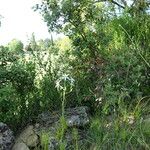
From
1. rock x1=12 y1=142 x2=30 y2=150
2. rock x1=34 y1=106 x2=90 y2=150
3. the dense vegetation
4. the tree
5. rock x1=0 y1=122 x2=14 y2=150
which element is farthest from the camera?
the tree

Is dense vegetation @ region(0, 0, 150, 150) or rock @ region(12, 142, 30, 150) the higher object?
dense vegetation @ region(0, 0, 150, 150)

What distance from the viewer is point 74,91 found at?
6434 mm

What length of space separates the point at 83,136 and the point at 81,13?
2991 millimetres

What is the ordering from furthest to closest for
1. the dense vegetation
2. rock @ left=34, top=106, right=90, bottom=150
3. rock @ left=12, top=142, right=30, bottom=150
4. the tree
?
the tree < the dense vegetation < rock @ left=12, top=142, right=30, bottom=150 < rock @ left=34, top=106, right=90, bottom=150

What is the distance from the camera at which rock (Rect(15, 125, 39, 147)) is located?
5379 mm

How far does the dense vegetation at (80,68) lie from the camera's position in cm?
596

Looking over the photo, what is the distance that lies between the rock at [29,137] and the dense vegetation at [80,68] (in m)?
0.33

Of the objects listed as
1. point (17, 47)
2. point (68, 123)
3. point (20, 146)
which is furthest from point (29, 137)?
point (17, 47)

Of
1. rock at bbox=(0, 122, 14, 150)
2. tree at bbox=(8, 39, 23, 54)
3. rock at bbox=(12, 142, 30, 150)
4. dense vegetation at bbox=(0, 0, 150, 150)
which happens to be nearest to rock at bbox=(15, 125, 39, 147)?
rock at bbox=(12, 142, 30, 150)

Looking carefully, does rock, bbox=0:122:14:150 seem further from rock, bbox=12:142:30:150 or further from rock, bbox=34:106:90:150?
rock, bbox=34:106:90:150

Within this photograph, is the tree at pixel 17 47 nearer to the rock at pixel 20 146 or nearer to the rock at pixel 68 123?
the rock at pixel 68 123

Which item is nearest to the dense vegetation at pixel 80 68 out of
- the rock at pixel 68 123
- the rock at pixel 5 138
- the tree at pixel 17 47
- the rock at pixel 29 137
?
the tree at pixel 17 47

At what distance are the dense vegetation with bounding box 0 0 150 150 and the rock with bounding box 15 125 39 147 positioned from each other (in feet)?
1.08

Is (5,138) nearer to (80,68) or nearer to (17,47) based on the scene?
(80,68)
